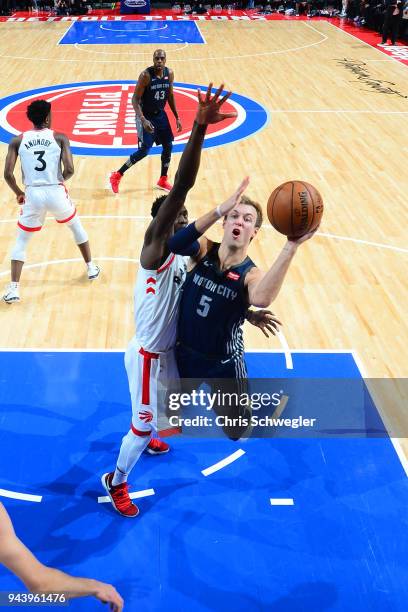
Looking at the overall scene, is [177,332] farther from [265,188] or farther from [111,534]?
[265,188]

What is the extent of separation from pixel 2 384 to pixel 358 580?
332 cm

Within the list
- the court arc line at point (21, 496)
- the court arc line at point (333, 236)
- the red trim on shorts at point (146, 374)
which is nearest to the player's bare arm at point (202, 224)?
the red trim on shorts at point (146, 374)

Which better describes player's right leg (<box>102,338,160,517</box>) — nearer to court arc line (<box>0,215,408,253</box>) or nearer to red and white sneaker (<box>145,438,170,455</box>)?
red and white sneaker (<box>145,438,170,455</box>)

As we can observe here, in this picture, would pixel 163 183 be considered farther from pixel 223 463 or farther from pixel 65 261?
pixel 223 463

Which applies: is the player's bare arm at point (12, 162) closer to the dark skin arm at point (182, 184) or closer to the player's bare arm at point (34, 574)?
the dark skin arm at point (182, 184)

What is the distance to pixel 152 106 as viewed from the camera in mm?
9242

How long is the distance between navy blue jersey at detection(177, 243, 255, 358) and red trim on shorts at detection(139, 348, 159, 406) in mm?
227

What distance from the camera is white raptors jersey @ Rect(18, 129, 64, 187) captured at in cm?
650

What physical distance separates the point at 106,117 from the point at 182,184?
10137 millimetres

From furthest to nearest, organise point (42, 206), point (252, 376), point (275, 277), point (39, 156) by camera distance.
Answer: point (42, 206), point (39, 156), point (252, 376), point (275, 277)

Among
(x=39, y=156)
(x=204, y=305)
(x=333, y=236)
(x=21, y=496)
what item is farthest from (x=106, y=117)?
(x=204, y=305)

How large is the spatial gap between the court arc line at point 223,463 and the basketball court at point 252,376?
12 millimetres

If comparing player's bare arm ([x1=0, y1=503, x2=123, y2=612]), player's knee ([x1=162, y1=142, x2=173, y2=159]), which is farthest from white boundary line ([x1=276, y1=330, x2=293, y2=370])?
player's knee ([x1=162, y1=142, x2=173, y2=159])

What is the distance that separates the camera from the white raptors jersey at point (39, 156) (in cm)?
650
